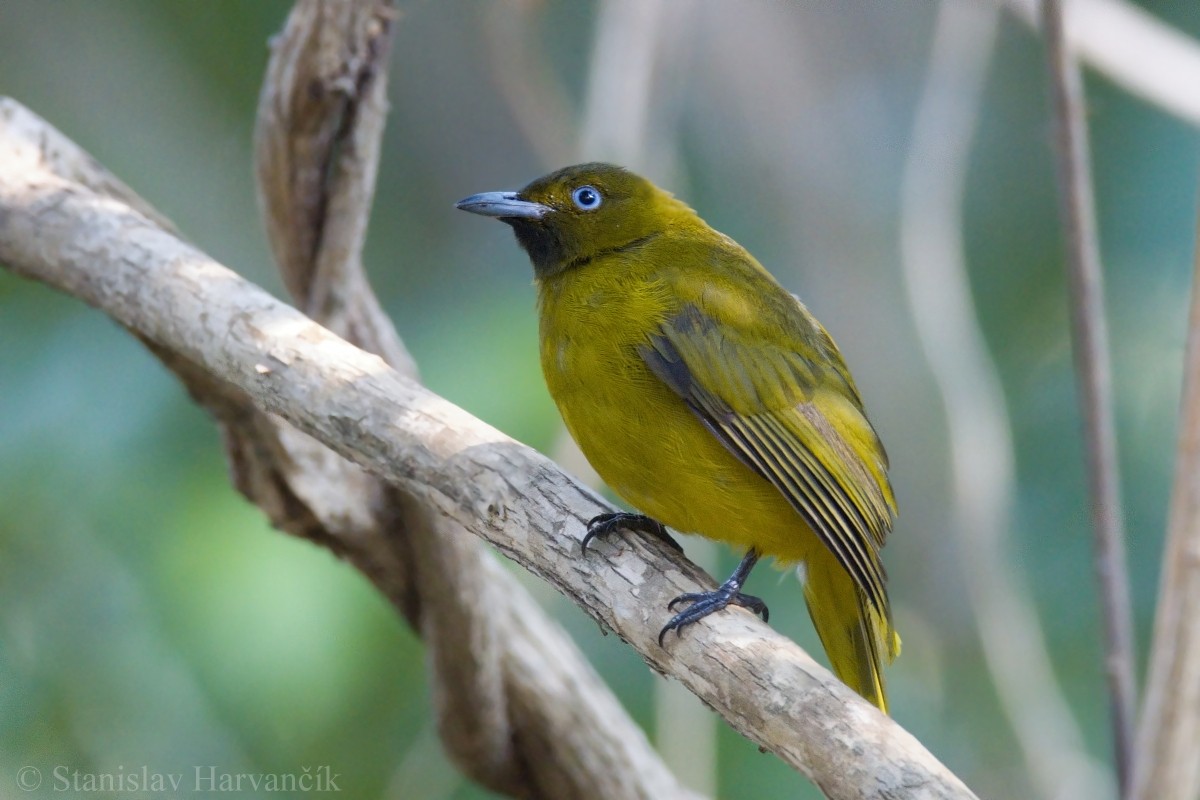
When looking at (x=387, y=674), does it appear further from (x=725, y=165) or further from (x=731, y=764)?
(x=725, y=165)

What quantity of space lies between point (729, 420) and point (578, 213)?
832 millimetres

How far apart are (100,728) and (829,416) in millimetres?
2297

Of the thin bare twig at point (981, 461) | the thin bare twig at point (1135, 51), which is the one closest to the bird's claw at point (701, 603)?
the thin bare twig at point (981, 461)

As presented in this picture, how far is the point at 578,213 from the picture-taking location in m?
3.28

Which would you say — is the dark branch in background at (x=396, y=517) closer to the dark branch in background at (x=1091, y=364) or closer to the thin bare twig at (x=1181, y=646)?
the dark branch in background at (x=1091, y=364)

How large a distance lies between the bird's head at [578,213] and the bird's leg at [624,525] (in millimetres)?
707

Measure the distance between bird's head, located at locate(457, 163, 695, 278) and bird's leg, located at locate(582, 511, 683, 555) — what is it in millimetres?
707

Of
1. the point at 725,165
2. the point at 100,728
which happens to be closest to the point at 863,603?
the point at 100,728

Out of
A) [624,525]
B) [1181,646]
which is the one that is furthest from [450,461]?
[1181,646]

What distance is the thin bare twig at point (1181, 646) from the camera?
250cm

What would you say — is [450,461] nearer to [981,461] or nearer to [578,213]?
[578,213]

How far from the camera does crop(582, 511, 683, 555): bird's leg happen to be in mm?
2381

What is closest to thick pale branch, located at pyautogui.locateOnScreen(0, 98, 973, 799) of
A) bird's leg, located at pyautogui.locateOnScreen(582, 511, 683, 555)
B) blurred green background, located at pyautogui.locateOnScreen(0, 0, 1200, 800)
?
bird's leg, located at pyautogui.locateOnScreen(582, 511, 683, 555)

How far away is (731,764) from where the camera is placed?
13.5ft
